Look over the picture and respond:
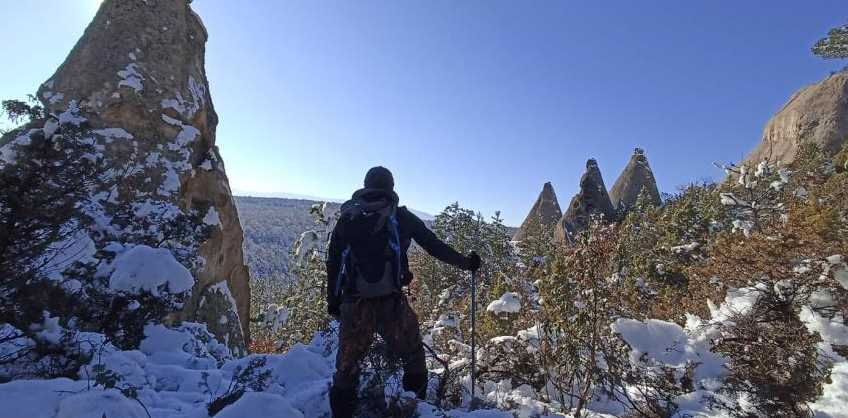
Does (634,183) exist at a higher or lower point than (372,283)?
higher

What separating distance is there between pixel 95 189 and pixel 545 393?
6.99 m

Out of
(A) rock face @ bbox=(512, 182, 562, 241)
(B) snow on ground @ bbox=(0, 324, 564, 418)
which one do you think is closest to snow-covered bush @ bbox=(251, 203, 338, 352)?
(B) snow on ground @ bbox=(0, 324, 564, 418)

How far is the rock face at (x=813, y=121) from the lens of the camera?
23172 mm

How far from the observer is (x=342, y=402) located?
103 inches

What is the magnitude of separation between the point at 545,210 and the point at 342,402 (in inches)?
1418

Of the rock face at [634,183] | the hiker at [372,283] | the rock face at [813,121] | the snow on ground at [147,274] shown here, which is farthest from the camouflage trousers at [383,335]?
the rock face at [634,183]

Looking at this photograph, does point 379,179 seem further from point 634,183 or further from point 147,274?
point 634,183

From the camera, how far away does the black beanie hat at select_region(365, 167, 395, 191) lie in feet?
10.3

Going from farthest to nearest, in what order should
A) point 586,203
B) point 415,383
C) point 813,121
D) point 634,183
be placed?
1. point 634,183
2. point 586,203
3. point 813,121
4. point 415,383

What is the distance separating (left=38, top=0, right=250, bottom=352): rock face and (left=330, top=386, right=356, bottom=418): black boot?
18.2ft

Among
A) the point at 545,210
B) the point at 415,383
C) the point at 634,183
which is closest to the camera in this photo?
the point at 415,383

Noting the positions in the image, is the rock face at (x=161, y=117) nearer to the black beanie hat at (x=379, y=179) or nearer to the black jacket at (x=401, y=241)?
the black jacket at (x=401, y=241)

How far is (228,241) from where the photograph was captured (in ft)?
32.9

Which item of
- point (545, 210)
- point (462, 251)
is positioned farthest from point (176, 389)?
point (545, 210)
